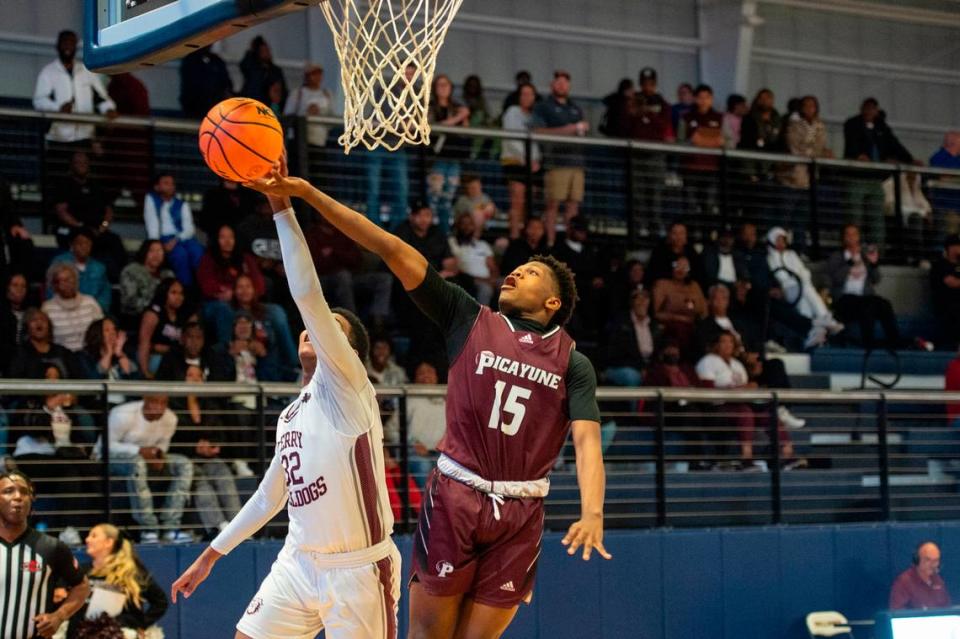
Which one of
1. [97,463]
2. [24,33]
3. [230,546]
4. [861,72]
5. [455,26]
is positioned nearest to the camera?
[230,546]

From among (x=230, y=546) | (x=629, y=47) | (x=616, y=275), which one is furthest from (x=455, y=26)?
(x=230, y=546)

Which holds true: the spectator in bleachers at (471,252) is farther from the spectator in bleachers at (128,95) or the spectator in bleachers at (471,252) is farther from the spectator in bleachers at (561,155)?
the spectator in bleachers at (128,95)

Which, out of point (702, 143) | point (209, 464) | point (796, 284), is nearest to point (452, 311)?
point (209, 464)

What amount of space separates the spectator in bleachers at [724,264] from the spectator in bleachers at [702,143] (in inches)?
36.6

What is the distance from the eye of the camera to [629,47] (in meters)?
19.8

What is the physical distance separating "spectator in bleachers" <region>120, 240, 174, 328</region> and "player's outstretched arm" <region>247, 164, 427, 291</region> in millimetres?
7006

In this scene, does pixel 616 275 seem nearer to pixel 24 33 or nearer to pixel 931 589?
pixel 931 589

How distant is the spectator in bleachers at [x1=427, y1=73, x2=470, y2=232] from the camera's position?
49.0 feet

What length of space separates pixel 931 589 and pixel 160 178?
7.50m

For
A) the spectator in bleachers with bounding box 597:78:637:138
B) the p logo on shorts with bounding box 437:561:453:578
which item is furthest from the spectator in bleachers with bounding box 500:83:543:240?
the p logo on shorts with bounding box 437:561:453:578

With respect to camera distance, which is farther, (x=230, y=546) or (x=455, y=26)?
(x=455, y=26)

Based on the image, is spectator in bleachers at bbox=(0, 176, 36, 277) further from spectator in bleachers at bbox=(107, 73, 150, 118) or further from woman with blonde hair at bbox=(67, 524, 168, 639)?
woman with blonde hair at bbox=(67, 524, 168, 639)

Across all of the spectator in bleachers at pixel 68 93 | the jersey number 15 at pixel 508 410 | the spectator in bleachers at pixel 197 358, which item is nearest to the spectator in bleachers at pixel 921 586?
the spectator in bleachers at pixel 197 358

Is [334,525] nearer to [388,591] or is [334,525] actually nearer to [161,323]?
[388,591]
